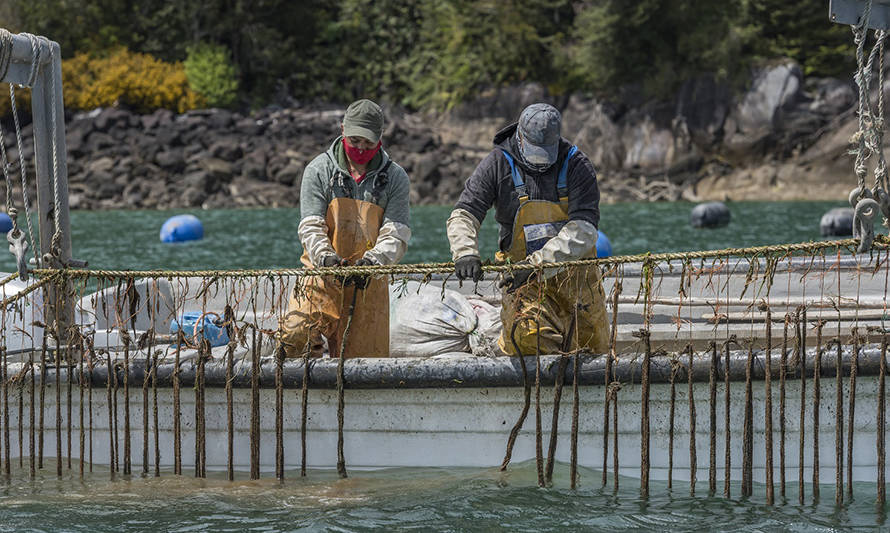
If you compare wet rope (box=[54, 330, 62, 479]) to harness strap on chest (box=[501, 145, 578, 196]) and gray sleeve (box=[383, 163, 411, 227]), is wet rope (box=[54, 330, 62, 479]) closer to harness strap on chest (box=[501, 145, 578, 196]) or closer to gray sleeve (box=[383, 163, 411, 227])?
gray sleeve (box=[383, 163, 411, 227])

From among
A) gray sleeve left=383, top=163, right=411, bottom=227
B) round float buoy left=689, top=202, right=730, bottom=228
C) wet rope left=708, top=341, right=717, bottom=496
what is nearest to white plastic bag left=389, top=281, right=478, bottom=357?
gray sleeve left=383, top=163, right=411, bottom=227

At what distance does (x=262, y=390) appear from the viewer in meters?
6.96

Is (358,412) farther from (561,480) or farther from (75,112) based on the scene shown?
(75,112)

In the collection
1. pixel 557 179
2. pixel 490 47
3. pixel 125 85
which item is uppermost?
pixel 490 47

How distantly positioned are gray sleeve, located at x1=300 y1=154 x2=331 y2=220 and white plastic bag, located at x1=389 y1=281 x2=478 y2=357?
108 centimetres

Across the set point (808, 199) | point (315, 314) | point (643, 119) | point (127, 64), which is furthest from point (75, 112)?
point (315, 314)

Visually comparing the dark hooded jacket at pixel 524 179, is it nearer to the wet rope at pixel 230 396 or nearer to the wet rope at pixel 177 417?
the wet rope at pixel 230 396

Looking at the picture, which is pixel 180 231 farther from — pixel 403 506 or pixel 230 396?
pixel 403 506

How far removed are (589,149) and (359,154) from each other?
40186mm

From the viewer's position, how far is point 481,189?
663 cm

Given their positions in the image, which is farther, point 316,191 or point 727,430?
point 316,191

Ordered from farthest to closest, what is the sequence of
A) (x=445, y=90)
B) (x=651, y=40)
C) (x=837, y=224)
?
(x=445, y=90), (x=651, y=40), (x=837, y=224)

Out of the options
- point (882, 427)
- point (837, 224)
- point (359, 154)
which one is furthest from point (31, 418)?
point (837, 224)

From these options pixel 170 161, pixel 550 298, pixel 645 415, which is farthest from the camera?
pixel 170 161
